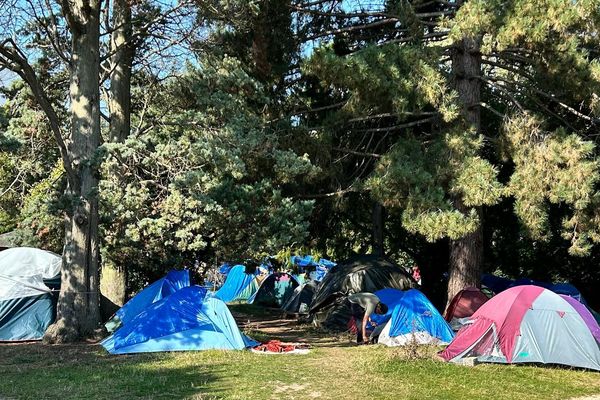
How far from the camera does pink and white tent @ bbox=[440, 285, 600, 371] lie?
33.5 ft

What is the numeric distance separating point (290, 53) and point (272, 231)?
504 cm

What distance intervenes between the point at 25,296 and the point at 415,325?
851cm

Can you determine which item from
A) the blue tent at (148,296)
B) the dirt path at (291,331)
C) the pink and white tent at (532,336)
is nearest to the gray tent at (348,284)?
the dirt path at (291,331)

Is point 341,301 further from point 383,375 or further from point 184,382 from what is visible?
point 184,382

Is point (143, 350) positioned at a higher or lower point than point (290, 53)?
lower

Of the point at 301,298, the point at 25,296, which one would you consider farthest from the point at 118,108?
the point at 301,298

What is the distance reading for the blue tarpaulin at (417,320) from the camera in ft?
41.2

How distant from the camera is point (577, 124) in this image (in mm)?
16016

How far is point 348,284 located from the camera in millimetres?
16109

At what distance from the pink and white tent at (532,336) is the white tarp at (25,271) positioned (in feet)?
30.3

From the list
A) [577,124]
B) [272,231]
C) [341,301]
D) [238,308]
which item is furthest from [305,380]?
[238,308]

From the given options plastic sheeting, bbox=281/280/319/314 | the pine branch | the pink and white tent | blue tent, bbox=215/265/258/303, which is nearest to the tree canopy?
the pine branch

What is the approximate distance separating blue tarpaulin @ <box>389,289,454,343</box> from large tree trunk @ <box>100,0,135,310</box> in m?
6.77

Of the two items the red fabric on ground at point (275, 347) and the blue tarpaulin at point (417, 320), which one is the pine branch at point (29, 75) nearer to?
the red fabric on ground at point (275, 347)
